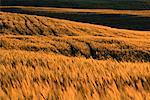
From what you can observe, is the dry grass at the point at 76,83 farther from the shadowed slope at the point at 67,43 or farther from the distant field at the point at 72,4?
the distant field at the point at 72,4

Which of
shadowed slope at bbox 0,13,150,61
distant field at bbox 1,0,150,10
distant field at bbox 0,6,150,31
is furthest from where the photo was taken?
distant field at bbox 1,0,150,10

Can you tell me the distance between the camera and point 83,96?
4.25 m

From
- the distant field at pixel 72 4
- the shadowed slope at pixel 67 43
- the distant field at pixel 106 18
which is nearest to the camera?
the shadowed slope at pixel 67 43

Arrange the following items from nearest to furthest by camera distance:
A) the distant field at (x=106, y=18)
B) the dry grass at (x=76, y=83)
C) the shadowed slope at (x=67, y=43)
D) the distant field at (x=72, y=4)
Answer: the dry grass at (x=76, y=83) → the shadowed slope at (x=67, y=43) → the distant field at (x=106, y=18) → the distant field at (x=72, y=4)

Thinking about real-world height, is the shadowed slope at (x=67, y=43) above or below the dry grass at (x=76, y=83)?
below

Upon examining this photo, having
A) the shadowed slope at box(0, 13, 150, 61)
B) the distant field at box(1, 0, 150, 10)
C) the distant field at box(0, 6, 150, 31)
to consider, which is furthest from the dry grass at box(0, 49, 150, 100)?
the distant field at box(1, 0, 150, 10)

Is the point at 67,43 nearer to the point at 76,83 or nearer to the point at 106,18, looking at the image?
the point at 76,83

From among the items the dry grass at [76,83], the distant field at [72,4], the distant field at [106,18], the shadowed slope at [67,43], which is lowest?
the distant field at [72,4]

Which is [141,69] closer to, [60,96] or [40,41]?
[60,96]

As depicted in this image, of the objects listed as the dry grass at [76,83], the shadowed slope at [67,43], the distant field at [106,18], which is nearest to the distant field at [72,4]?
the distant field at [106,18]

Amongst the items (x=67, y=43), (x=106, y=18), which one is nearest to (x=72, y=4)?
(x=106, y=18)

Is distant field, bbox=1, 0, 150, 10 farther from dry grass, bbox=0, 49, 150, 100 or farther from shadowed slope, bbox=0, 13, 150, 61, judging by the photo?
dry grass, bbox=0, 49, 150, 100

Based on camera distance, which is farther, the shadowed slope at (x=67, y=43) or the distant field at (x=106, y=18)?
the distant field at (x=106, y=18)

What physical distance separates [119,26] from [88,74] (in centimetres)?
5422
